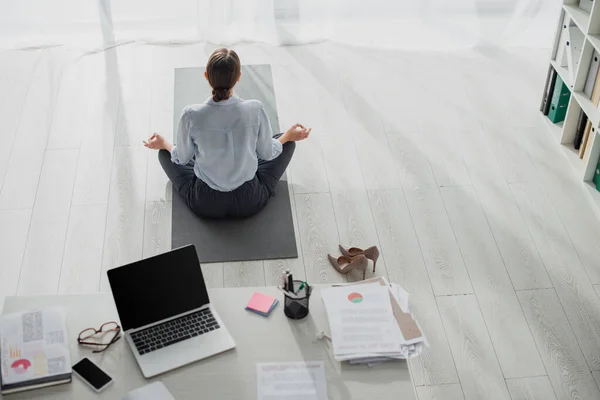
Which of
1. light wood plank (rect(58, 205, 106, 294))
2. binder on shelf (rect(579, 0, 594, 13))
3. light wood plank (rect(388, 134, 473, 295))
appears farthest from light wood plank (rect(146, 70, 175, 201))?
binder on shelf (rect(579, 0, 594, 13))

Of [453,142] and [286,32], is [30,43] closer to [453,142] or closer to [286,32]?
[286,32]

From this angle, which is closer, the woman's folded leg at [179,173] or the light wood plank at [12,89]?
the woman's folded leg at [179,173]

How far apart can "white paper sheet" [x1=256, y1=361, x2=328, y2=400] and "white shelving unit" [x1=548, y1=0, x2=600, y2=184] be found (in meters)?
2.27

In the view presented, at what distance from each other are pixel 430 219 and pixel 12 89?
2.50 m

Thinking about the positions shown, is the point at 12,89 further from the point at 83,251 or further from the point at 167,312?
the point at 167,312

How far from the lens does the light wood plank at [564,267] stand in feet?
10.8

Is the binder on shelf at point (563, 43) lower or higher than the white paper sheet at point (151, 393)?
higher

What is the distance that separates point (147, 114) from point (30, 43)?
1104 millimetres

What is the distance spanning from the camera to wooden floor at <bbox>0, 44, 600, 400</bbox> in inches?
130

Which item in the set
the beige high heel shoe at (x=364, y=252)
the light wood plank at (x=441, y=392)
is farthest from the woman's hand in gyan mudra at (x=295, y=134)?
the light wood plank at (x=441, y=392)

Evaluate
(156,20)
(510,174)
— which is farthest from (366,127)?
(156,20)

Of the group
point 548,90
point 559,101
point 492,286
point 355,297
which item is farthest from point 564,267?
point 355,297

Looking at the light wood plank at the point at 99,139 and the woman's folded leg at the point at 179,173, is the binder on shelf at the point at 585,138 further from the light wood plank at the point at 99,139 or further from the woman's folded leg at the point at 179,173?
the light wood plank at the point at 99,139

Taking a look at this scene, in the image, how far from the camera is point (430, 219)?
12.6ft
